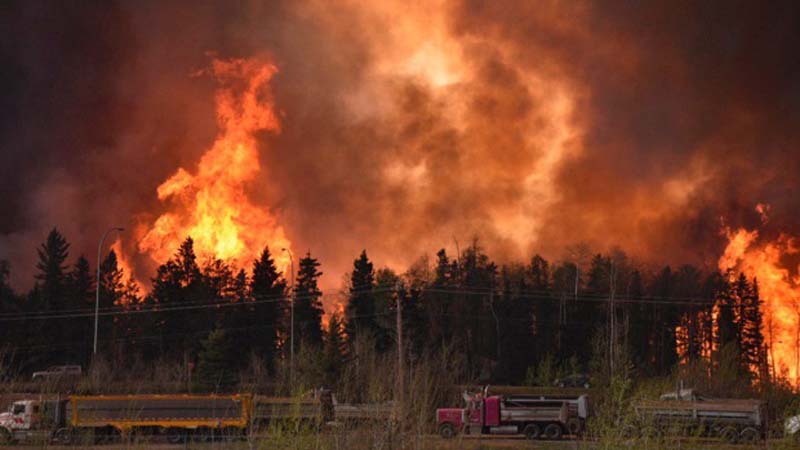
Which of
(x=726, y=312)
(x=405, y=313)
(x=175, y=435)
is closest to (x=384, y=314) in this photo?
(x=405, y=313)

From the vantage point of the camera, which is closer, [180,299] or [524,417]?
[524,417]

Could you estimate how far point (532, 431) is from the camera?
1757 inches

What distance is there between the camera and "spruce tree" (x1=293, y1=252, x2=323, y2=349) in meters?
85.9

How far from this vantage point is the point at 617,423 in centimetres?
1833

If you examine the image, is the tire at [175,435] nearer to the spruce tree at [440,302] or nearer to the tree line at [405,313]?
the tree line at [405,313]

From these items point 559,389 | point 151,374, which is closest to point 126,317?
point 151,374

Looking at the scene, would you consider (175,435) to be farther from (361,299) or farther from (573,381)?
(361,299)

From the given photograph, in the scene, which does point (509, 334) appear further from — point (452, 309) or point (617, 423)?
point (617, 423)

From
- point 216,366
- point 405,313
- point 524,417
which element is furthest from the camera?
point 405,313

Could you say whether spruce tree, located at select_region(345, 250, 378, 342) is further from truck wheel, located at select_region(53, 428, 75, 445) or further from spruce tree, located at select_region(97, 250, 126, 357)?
truck wheel, located at select_region(53, 428, 75, 445)

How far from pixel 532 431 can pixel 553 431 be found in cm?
112

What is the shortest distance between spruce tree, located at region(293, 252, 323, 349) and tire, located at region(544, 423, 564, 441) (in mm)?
42390

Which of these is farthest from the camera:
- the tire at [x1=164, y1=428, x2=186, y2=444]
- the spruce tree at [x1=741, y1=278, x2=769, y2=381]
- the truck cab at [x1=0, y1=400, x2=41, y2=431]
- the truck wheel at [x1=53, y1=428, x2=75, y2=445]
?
the spruce tree at [x1=741, y1=278, x2=769, y2=381]

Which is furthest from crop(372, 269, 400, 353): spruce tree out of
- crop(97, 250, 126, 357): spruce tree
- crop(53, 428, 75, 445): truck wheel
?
crop(53, 428, 75, 445): truck wheel
